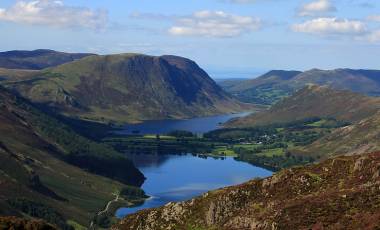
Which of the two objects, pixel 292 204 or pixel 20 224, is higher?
pixel 20 224

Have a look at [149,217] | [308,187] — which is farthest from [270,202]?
[149,217]

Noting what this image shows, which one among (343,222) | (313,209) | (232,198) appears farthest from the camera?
(232,198)

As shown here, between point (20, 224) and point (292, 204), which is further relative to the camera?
point (292, 204)

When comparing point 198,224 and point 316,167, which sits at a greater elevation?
point 316,167

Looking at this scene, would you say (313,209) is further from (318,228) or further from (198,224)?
(198,224)

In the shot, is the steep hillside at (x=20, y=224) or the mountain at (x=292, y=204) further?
the mountain at (x=292, y=204)

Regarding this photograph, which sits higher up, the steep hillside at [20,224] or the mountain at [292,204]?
the steep hillside at [20,224]

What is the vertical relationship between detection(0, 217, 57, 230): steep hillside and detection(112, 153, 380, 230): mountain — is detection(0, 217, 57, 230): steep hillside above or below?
above

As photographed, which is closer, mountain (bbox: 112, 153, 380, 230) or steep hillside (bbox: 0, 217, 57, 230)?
steep hillside (bbox: 0, 217, 57, 230)
